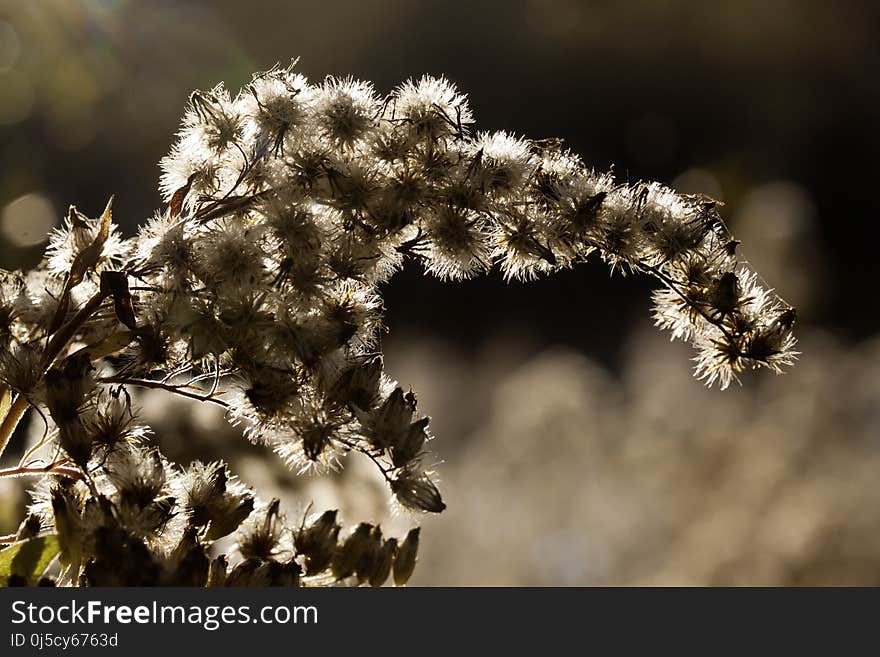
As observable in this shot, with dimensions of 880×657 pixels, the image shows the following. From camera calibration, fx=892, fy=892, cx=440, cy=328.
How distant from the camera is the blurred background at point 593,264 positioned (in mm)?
789

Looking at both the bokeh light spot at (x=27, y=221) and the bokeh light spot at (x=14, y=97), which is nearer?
the bokeh light spot at (x=27, y=221)

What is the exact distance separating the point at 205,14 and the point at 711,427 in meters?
1.15

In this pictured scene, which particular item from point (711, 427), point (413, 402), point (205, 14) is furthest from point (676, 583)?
point (205, 14)

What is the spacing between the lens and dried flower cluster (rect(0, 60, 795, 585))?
37cm

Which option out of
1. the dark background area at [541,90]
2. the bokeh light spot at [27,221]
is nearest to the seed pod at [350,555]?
the bokeh light spot at [27,221]

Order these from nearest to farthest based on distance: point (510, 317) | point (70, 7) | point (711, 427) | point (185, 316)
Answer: point (185, 316) < point (711, 427) < point (70, 7) < point (510, 317)

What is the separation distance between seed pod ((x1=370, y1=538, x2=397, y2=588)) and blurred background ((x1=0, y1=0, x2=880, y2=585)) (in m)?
0.09

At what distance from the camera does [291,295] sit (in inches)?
14.9

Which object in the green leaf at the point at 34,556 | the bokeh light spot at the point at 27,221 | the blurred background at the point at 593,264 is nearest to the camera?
the green leaf at the point at 34,556

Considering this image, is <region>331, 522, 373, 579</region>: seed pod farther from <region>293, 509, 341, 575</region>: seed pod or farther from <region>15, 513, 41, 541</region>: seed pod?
<region>15, 513, 41, 541</region>: seed pod

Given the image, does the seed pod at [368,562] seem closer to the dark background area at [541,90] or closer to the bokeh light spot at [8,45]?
the dark background area at [541,90]

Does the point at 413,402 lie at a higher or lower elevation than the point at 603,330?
lower

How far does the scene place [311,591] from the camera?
1.21 ft

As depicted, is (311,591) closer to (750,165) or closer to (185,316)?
(185,316)
